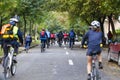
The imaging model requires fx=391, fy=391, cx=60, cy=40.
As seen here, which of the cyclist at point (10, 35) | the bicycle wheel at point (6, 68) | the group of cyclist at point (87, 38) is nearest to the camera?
the group of cyclist at point (87, 38)

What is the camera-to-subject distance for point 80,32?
264 feet

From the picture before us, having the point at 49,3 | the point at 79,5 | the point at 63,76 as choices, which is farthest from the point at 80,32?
the point at 63,76

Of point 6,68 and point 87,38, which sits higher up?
point 87,38

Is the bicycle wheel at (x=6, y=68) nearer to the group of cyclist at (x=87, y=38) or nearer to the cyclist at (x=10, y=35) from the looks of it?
the group of cyclist at (x=87, y=38)

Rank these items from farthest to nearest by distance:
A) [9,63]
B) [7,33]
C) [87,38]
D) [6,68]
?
[7,33]
[9,63]
[6,68]
[87,38]

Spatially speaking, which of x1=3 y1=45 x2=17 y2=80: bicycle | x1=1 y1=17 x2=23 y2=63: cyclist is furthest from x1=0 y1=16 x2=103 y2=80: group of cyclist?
x1=3 y1=45 x2=17 y2=80: bicycle

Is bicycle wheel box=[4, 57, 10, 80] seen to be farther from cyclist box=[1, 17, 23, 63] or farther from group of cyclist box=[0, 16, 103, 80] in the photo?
cyclist box=[1, 17, 23, 63]

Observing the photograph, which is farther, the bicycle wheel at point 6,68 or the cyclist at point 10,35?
the cyclist at point 10,35

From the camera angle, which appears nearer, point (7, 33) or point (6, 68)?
point (6, 68)

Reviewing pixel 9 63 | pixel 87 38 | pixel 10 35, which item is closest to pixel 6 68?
pixel 9 63

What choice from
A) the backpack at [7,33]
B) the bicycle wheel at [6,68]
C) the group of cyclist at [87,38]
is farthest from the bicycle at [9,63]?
the backpack at [7,33]

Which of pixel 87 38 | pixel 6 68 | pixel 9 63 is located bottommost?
pixel 6 68

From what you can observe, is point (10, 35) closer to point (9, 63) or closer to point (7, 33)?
point (7, 33)

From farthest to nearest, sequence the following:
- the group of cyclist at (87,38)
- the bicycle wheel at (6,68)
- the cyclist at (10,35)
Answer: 1. the cyclist at (10,35)
2. the bicycle wheel at (6,68)
3. the group of cyclist at (87,38)
